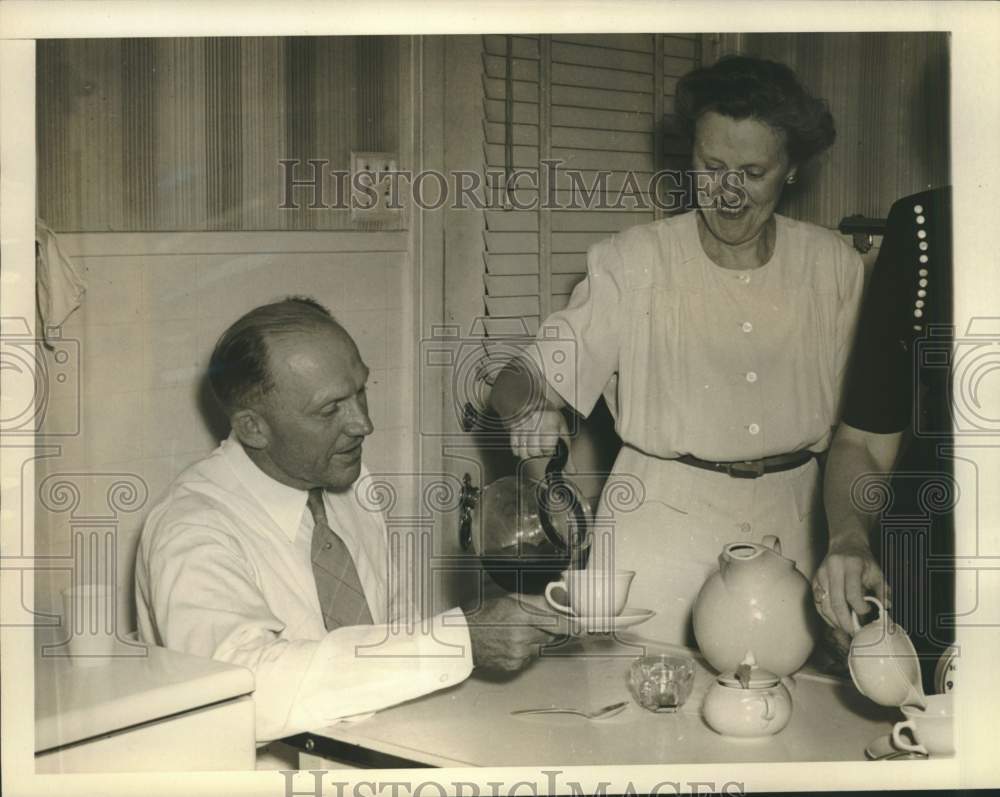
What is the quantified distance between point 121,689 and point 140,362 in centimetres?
44

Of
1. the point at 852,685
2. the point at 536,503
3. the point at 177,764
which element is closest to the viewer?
the point at 177,764

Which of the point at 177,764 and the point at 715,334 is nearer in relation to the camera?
the point at 177,764

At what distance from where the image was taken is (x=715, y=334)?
1557 millimetres

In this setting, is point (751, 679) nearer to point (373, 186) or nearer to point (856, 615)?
point (856, 615)

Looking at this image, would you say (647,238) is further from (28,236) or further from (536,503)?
(28,236)

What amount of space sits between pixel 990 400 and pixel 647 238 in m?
0.53

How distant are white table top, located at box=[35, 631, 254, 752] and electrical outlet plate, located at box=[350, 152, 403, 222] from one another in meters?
0.63

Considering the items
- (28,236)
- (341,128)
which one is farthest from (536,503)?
(28,236)

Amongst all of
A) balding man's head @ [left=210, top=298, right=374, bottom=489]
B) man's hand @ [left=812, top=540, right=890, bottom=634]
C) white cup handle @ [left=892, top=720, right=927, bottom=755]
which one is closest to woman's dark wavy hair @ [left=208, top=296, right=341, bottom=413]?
balding man's head @ [left=210, top=298, right=374, bottom=489]

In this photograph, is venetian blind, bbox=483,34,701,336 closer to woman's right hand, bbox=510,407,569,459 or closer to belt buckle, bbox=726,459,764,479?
woman's right hand, bbox=510,407,569,459

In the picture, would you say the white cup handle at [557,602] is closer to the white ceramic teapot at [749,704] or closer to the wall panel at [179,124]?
the white ceramic teapot at [749,704]

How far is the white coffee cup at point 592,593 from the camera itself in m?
1.50

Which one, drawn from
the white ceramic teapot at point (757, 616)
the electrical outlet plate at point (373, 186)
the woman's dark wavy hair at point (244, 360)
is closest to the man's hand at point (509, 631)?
the white ceramic teapot at point (757, 616)

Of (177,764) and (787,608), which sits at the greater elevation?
(787,608)
